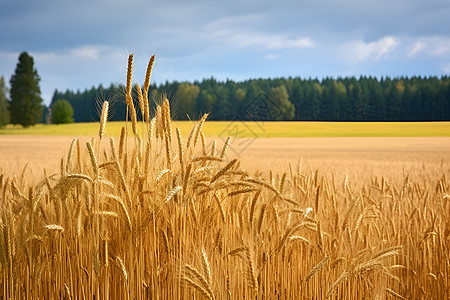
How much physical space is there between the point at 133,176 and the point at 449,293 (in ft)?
8.13

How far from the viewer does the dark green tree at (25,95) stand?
185 feet

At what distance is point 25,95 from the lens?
57062mm

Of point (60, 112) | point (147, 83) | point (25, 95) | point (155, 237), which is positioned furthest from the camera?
point (60, 112)

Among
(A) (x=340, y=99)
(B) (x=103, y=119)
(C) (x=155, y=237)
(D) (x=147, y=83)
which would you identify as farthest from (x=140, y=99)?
(A) (x=340, y=99)

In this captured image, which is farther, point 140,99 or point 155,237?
point 140,99

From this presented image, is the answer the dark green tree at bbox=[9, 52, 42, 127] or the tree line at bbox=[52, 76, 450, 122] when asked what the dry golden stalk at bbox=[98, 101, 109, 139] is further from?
the tree line at bbox=[52, 76, 450, 122]

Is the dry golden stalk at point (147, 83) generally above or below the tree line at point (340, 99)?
below

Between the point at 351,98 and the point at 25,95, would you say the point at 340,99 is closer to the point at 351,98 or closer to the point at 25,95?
the point at 351,98

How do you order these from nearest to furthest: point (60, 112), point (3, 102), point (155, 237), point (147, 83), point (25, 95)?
point (155, 237)
point (147, 83)
point (25, 95)
point (60, 112)
point (3, 102)

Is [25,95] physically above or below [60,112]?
above

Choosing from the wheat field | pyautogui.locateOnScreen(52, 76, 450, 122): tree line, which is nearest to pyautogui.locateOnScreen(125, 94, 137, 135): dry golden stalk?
the wheat field

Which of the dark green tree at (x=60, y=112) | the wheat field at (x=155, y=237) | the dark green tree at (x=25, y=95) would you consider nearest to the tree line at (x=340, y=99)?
the dark green tree at (x=60, y=112)

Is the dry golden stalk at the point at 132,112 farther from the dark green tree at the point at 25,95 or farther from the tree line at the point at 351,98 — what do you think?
the tree line at the point at 351,98

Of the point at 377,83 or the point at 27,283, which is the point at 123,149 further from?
the point at 377,83
